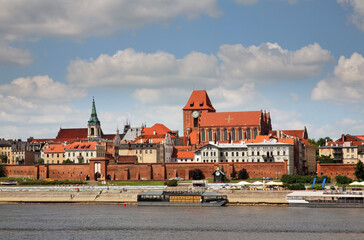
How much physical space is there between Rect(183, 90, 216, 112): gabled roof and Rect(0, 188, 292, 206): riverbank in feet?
219

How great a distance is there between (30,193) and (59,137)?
97.6 m

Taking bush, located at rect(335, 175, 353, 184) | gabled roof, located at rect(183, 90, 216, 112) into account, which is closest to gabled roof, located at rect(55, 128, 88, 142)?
gabled roof, located at rect(183, 90, 216, 112)

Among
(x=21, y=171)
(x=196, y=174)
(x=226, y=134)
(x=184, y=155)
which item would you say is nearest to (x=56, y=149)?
(x=21, y=171)

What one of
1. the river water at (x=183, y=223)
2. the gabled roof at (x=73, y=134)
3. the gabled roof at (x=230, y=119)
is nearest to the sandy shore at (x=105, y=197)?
the river water at (x=183, y=223)

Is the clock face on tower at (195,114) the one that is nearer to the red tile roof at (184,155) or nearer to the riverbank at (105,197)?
the red tile roof at (184,155)

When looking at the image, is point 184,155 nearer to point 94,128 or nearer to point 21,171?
point 21,171

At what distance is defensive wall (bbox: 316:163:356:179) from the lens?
4539 inches

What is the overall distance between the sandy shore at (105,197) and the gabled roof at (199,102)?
67.5 m

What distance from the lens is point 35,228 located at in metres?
67.4

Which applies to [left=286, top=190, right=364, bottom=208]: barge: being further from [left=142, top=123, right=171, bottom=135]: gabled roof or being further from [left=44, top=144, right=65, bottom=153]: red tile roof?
[left=44, top=144, right=65, bottom=153]: red tile roof

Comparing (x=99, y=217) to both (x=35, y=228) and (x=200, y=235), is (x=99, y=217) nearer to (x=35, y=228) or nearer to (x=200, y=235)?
(x=35, y=228)

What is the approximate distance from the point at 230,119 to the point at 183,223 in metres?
83.9

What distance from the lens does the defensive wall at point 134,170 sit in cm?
12125

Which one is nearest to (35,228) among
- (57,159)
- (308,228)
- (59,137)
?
(308,228)
